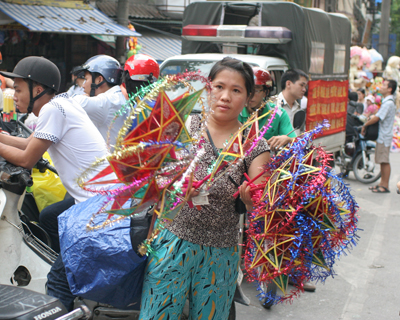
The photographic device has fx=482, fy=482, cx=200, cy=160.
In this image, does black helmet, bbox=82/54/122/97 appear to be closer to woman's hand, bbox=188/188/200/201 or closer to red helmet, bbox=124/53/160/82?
red helmet, bbox=124/53/160/82

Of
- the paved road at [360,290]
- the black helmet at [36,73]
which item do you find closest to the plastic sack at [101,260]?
the black helmet at [36,73]

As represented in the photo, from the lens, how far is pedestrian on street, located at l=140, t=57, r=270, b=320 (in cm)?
210

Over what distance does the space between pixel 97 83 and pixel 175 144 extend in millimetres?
2560

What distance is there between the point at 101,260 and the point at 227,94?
93 centimetres

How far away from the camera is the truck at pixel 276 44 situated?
249 inches

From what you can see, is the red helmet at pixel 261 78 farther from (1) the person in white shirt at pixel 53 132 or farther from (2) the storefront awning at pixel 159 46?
(2) the storefront awning at pixel 159 46

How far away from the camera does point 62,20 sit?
34.2 feet

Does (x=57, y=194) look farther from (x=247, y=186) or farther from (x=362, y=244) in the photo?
(x=362, y=244)

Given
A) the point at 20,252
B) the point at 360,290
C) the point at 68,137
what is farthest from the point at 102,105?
the point at 360,290

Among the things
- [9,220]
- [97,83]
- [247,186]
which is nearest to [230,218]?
[247,186]

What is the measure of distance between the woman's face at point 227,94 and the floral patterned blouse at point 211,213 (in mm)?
119

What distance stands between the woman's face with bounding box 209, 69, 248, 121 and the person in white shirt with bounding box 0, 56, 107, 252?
0.74 metres

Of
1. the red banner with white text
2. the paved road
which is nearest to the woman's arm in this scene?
the paved road

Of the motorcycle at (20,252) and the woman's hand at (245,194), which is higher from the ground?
the woman's hand at (245,194)
